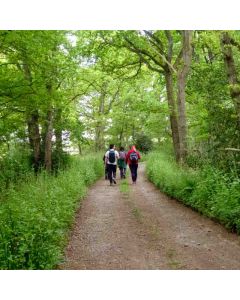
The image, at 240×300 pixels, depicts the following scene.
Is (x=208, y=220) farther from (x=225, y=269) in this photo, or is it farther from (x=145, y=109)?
(x=145, y=109)

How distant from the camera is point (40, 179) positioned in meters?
11.0

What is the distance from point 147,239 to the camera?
812cm

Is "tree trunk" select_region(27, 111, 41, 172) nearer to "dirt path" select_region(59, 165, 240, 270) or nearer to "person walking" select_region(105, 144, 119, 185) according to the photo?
"person walking" select_region(105, 144, 119, 185)

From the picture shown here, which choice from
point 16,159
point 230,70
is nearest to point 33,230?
point 230,70

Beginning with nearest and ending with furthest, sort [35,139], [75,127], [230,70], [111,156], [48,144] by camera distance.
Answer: [230,70]
[111,156]
[48,144]
[35,139]
[75,127]

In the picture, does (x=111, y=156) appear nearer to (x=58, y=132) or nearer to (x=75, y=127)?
(x=75, y=127)

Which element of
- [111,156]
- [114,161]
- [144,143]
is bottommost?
[114,161]

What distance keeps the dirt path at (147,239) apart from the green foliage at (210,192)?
272mm

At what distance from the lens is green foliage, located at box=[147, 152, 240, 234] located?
8.64 metres

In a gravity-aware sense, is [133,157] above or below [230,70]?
below

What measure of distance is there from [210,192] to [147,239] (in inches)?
116

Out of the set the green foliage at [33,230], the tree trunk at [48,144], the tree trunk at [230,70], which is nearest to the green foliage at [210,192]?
the tree trunk at [230,70]

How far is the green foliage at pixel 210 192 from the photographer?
8640 mm

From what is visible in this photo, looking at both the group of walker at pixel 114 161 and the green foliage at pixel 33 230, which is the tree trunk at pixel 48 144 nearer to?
the group of walker at pixel 114 161
